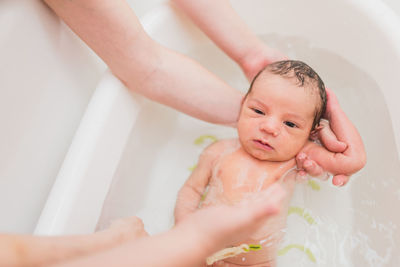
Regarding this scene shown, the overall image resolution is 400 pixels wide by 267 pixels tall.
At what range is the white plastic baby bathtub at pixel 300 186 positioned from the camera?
101cm

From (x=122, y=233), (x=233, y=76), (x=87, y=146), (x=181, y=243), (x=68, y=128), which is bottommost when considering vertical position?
(x=181, y=243)

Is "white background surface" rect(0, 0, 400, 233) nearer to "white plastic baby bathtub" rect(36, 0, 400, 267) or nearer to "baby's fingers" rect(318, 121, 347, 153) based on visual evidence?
"white plastic baby bathtub" rect(36, 0, 400, 267)

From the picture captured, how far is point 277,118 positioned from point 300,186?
29 cm

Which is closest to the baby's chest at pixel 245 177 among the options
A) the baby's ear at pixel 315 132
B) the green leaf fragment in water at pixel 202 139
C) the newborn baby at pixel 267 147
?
the newborn baby at pixel 267 147

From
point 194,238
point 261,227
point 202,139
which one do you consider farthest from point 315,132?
point 194,238

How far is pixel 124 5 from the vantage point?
3.31ft

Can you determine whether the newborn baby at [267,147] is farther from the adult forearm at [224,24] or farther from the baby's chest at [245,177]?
the adult forearm at [224,24]

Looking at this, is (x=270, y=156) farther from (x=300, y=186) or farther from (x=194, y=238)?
(x=194, y=238)

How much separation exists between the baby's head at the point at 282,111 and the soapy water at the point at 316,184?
233 millimetres

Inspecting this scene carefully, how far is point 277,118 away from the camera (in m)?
1.02

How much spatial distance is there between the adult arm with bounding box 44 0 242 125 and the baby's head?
14 centimetres

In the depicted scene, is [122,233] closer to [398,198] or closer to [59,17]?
[59,17]

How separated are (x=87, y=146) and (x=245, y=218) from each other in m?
0.54

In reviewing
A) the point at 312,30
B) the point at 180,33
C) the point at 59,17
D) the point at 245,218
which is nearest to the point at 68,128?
the point at 59,17
